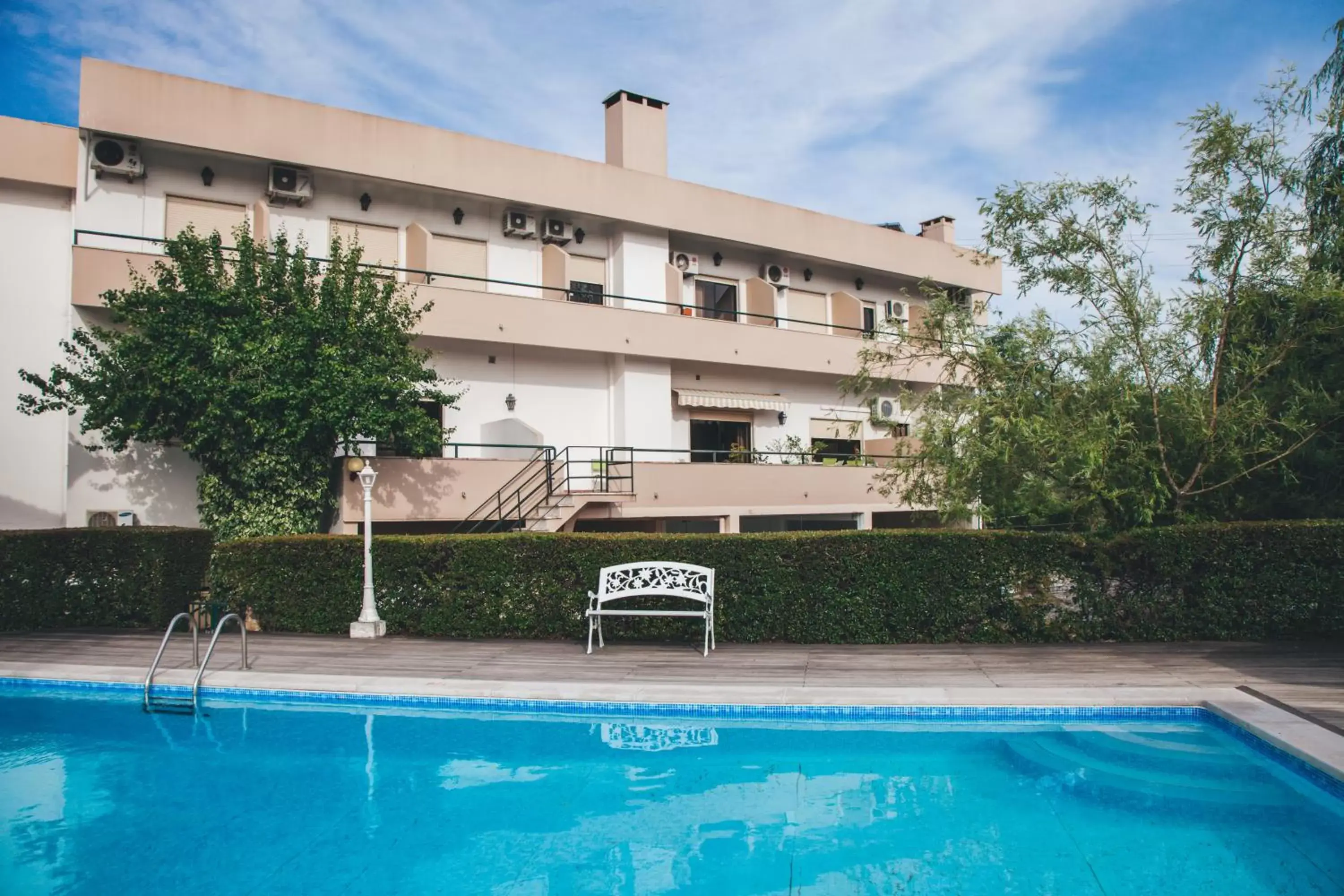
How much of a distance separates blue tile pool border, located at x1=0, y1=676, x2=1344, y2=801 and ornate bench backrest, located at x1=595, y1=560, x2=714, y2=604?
7.88ft

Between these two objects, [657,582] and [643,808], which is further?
[657,582]

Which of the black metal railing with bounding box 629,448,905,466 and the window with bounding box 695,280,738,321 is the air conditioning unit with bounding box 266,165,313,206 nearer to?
the black metal railing with bounding box 629,448,905,466

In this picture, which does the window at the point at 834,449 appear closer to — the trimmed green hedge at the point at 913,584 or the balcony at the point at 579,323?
the balcony at the point at 579,323

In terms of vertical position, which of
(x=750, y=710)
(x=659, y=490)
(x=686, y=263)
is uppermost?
(x=686, y=263)

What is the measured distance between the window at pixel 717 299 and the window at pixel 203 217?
9911 mm

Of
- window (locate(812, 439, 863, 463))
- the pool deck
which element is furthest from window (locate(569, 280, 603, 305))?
the pool deck

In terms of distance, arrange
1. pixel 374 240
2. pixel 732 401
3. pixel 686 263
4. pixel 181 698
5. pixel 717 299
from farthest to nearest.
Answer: pixel 717 299
pixel 686 263
pixel 732 401
pixel 374 240
pixel 181 698

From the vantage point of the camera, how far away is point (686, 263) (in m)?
21.9

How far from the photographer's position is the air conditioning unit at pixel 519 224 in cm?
1933

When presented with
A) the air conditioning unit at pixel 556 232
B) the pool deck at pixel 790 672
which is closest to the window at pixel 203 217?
the air conditioning unit at pixel 556 232

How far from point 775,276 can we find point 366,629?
14416mm

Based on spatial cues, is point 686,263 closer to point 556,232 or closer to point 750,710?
point 556,232

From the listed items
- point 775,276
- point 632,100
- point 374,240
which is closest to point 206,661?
point 374,240

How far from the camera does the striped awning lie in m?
20.7
